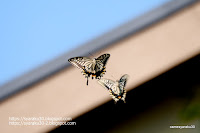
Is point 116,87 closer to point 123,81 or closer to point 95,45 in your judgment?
point 123,81

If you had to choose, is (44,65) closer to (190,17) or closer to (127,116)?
(127,116)

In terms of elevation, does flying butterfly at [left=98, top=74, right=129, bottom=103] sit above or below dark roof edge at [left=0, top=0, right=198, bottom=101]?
below

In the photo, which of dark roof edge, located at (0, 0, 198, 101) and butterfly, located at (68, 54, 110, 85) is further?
dark roof edge, located at (0, 0, 198, 101)

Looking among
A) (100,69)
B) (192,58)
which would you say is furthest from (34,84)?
(192,58)

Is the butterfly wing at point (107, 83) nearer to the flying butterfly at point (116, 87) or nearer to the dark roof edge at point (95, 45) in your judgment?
the flying butterfly at point (116, 87)

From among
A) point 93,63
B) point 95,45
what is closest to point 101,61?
point 93,63

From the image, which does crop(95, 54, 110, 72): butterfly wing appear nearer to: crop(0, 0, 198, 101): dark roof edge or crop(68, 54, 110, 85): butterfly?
crop(68, 54, 110, 85): butterfly

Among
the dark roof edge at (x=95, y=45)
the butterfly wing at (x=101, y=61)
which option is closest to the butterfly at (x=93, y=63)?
the butterfly wing at (x=101, y=61)

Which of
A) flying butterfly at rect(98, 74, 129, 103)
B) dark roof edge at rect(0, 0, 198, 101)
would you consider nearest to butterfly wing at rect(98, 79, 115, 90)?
flying butterfly at rect(98, 74, 129, 103)
